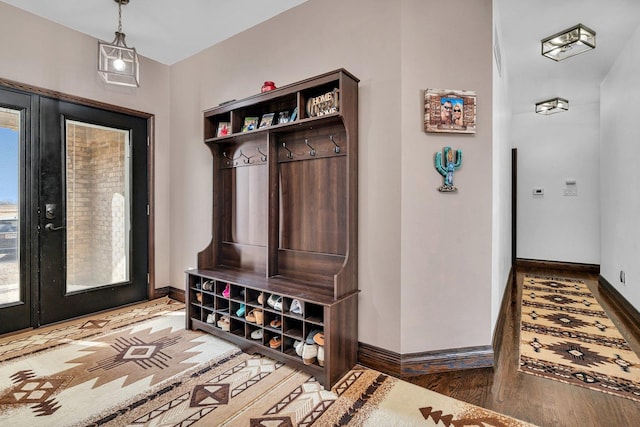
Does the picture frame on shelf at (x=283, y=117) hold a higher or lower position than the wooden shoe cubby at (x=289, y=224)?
higher

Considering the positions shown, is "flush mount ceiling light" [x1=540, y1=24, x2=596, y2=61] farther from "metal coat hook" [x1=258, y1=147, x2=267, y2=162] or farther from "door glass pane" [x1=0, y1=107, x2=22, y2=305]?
"door glass pane" [x1=0, y1=107, x2=22, y2=305]

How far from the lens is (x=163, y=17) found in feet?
9.56

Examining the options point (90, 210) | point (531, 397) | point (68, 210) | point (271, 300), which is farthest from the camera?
point (90, 210)

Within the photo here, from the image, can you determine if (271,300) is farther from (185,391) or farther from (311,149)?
(311,149)

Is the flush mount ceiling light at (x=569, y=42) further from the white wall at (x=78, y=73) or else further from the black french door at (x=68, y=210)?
Answer: the black french door at (x=68, y=210)

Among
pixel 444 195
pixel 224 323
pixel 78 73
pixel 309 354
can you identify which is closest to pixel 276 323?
pixel 309 354

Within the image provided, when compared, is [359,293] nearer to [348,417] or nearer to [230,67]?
[348,417]

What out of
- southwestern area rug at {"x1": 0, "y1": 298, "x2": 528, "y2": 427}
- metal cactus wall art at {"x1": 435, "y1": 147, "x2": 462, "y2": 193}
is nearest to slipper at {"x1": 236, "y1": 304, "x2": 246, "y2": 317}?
southwestern area rug at {"x1": 0, "y1": 298, "x2": 528, "y2": 427}

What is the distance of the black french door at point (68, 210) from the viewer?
282 centimetres

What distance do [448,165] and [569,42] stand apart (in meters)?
2.33

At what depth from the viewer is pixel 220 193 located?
3117 mm

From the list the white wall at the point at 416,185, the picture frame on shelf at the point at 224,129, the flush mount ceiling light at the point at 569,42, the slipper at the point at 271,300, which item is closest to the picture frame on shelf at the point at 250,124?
the picture frame on shelf at the point at 224,129

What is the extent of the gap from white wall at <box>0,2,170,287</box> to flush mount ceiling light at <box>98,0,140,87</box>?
71cm

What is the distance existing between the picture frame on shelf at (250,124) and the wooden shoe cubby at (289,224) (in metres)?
0.06
